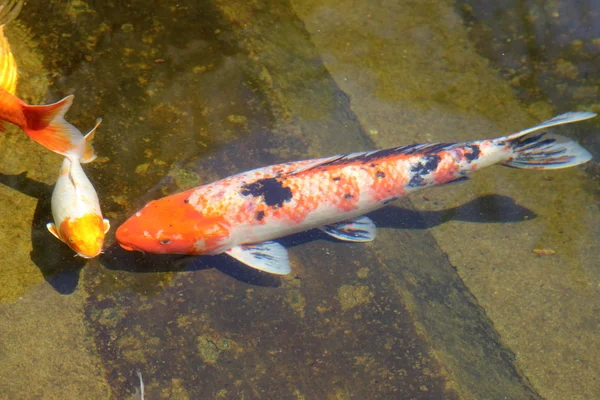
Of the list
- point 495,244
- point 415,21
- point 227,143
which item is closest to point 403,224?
point 495,244

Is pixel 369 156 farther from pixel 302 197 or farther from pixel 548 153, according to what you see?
pixel 548 153

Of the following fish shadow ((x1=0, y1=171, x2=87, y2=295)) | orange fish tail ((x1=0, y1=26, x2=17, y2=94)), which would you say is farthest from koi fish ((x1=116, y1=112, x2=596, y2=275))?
orange fish tail ((x1=0, y1=26, x2=17, y2=94))

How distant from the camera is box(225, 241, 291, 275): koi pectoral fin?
3924 millimetres

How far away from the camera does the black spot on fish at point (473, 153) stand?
4559mm

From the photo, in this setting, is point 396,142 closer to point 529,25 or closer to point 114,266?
point 529,25

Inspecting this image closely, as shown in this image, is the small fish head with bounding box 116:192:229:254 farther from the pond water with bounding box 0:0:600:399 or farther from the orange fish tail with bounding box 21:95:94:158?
the orange fish tail with bounding box 21:95:94:158

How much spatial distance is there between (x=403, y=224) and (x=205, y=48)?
291cm

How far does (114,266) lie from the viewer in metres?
3.87

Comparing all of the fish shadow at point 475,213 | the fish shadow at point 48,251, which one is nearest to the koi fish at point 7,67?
the fish shadow at point 48,251

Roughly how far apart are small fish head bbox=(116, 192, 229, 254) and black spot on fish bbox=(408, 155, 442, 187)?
5.82ft

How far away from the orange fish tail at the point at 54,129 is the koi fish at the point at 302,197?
0.75m

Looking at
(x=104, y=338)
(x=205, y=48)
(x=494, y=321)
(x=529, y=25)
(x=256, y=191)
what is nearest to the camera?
(x=104, y=338)

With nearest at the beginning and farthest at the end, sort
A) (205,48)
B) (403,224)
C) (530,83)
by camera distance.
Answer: (403,224) < (205,48) < (530,83)

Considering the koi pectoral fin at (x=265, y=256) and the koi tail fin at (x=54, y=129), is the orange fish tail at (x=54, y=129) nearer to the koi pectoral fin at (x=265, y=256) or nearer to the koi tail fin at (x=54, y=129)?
the koi tail fin at (x=54, y=129)
